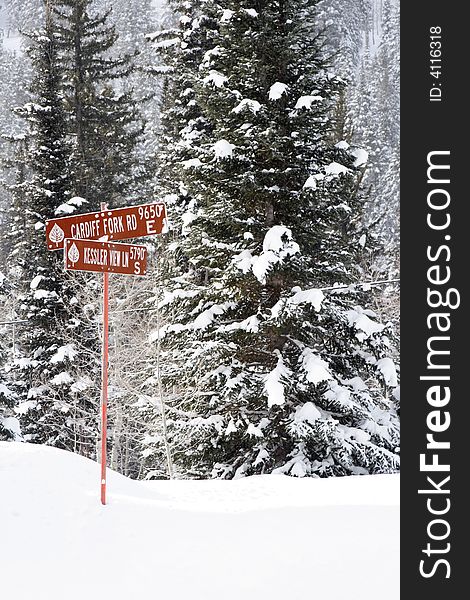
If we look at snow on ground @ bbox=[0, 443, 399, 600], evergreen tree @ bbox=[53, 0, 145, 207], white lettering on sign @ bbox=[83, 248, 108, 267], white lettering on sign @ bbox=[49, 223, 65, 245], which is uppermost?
→ evergreen tree @ bbox=[53, 0, 145, 207]

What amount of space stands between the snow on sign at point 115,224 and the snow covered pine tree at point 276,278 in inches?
151

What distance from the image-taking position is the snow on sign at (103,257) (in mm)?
6703

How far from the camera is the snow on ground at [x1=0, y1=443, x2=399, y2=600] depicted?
15.8 ft

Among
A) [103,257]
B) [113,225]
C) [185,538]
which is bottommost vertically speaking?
[185,538]

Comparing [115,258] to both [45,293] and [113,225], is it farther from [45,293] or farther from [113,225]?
[45,293]

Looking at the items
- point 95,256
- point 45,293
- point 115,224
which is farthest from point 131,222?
point 45,293

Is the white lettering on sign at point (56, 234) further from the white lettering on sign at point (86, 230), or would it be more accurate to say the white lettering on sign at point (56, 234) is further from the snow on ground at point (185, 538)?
the snow on ground at point (185, 538)

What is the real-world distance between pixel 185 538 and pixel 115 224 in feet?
10.1

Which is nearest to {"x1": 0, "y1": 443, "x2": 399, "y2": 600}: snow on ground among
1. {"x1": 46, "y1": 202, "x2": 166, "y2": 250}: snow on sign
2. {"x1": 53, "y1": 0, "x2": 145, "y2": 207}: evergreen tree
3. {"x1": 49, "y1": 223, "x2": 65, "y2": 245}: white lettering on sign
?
{"x1": 49, "y1": 223, "x2": 65, "y2": 245}: white lettering on sign

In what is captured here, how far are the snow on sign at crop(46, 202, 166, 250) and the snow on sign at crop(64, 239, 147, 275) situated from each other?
0.55 feet

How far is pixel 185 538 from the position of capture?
5.85m

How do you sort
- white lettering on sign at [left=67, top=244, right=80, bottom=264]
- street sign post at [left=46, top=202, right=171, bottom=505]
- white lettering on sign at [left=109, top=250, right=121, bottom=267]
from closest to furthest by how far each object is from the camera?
white lettering on sign at [left=67, top=244, right=80, bottom=264] < street sign post at [left=46, top=202, right=171, bottom=505] < white lettering on sign at [left=109, top=250, right=121, bottom=267]

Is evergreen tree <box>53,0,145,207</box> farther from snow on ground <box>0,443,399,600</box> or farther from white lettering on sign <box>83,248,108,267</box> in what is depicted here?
snow on ground <box>0,443,399,600</box>

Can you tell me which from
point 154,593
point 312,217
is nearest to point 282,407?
point 312,217
